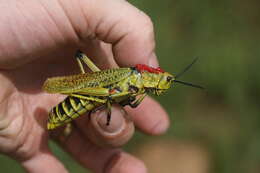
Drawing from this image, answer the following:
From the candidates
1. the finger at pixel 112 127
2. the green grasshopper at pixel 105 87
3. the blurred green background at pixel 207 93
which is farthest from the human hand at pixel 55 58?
the blurred green background at pixel 207 93

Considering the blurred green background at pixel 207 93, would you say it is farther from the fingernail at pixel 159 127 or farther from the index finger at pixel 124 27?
the index finger at pixel 124 27

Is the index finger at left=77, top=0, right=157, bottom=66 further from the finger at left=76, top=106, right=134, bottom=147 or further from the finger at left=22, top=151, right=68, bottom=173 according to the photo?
the finger at left=22, top=151, right=68, bottom=173


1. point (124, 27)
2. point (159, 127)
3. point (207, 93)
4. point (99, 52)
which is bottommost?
point (207, 93)

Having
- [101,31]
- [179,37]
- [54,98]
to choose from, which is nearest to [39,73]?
[54,98]

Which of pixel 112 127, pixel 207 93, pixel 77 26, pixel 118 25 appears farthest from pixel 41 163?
pixel 207 93

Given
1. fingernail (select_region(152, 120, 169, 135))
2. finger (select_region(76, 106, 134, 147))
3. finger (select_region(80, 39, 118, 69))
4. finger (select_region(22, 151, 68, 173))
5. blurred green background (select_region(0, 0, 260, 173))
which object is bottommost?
blurred green background (select_region(0, 0, 260, 173))

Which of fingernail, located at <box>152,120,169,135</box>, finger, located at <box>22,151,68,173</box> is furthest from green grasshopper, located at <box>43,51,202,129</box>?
fingernail, located at <box>152,120,169,135</box>

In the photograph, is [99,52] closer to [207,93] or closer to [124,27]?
[124,27]
